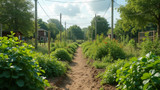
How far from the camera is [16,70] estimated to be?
1.83 meters

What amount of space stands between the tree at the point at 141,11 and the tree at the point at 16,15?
1697cm

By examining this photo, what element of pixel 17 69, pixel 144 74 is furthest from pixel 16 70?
pixel 144 74

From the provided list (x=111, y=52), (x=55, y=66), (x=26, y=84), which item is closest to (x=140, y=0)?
(x=111, y=52)

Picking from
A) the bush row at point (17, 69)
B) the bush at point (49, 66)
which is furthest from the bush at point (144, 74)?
the bush at point (49, 66)

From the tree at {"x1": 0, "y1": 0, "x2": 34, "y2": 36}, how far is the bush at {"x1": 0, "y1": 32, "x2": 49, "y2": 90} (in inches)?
914

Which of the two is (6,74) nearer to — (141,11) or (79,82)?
(79,82)

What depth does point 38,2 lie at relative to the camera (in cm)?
1343

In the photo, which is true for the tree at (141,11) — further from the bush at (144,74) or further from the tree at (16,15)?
the tree at (16,15)

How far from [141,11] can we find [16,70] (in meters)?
17.4

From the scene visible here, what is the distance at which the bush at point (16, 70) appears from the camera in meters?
1.80

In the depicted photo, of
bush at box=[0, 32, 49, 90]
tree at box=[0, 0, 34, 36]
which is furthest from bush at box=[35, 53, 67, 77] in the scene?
tree at box=[0, 0, 34, 36]

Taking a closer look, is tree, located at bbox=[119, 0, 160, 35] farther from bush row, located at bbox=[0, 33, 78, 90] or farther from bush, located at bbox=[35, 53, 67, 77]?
bush row, located at bbox=[0, 33, 78, 90]

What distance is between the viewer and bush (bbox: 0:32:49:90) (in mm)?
1800

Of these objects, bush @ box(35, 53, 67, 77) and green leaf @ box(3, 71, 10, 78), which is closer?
green leaf @ box(3, 71, 10, 78)
